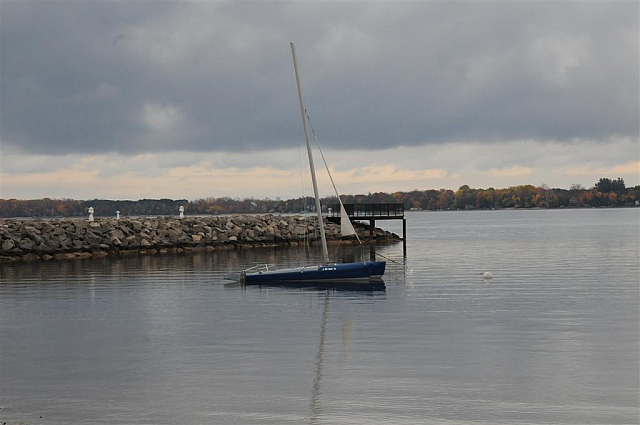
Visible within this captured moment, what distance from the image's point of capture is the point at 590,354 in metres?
23.6

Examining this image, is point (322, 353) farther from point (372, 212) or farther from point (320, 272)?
point (372, 212)

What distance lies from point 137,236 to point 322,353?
187ft

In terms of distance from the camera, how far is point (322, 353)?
80.9 feet

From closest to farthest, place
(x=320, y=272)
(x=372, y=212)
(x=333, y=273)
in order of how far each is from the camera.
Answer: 1. (x=320, y=272)
2. (x=333, y=273)
3. (x=372, y=212)

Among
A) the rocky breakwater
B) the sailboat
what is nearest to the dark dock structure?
the rocky breakwater

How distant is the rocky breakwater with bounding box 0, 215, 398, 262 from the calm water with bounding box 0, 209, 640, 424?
23672 millimetres

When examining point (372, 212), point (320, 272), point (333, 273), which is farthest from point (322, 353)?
point (372, 212)

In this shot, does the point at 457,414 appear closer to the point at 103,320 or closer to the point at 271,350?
the point at 271,350

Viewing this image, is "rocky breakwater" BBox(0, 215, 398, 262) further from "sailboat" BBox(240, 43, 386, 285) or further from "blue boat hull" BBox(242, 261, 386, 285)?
"blue boat hull" BBox(242, 261, 386, 285)

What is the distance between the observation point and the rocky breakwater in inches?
2837

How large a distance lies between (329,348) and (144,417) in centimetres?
885

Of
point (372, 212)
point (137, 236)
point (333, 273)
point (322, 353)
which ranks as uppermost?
point (372, 212)

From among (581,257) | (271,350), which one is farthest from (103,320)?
(581,257)

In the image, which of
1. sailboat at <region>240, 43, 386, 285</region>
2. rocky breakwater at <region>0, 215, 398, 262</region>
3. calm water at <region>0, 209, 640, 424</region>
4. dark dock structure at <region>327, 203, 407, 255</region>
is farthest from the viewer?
dark dock structure at <region>327, 203, 407, 255</region>
